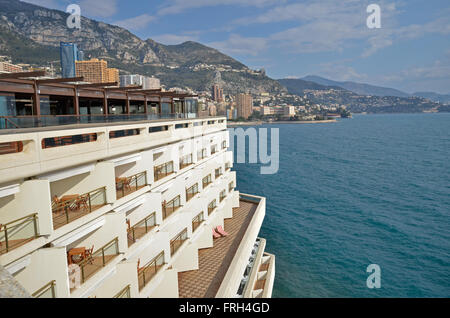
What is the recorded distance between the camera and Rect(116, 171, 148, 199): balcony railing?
11455 millimetres

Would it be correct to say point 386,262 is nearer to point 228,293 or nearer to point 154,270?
point 228,293

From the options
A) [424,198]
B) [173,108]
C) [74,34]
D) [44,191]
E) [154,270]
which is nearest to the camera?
[44,191]

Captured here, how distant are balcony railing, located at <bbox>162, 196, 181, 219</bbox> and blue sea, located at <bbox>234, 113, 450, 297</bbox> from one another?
984 cm

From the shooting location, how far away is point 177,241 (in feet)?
49.1

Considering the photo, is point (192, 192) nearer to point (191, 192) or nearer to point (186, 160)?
point (191, 192)

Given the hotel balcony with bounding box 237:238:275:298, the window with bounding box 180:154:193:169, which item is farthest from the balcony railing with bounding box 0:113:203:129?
the hotel balcony with bounding box 237:238:275:298

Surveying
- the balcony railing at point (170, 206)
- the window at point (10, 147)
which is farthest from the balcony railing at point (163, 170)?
the window at point (10, 147)

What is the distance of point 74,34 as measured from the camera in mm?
155125

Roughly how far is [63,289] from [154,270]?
4959 mm

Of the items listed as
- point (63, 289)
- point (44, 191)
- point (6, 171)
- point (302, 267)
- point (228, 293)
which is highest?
point (6, 171)

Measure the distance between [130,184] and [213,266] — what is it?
652cm
